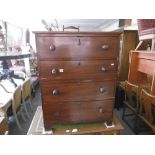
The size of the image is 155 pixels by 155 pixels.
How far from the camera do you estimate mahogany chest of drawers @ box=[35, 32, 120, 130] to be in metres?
0.99

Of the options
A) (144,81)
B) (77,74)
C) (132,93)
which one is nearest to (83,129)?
(77,74)

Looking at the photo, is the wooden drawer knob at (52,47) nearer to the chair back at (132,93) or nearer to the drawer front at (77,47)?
the drawer front at (77,47)

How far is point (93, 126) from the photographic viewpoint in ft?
4.13

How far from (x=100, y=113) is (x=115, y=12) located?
2.85 feet

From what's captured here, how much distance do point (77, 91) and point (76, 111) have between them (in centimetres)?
17

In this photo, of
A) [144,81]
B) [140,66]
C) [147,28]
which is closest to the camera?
[147,28]

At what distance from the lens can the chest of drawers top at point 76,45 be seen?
0.96 m

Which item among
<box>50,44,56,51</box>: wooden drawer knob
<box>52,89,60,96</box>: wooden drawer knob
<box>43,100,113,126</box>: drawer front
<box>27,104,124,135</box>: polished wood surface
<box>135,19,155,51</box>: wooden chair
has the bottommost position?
<box>27,104,124,135</box>: polished wood surface

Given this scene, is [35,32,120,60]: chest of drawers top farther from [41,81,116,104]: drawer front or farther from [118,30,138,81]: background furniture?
[118,30,138,81]: background furniture

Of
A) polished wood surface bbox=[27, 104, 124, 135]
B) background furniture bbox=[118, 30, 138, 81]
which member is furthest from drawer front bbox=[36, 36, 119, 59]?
background furniture bbox=[118, 30, 138, 81]

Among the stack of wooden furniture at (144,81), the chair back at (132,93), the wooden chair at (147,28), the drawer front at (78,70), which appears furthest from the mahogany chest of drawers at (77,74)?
the chair back at (132,93)

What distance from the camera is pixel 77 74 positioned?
1.06 metres

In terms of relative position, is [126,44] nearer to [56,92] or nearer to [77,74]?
[77,74]

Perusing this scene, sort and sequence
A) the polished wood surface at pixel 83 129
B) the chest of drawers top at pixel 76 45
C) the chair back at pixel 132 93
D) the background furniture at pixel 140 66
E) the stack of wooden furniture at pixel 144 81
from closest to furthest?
the chest of drawers top at pixel 76 45 → the polished wood surface at pixel 83 129 → the stack of wooden furniture at pixel 144 81 → the background furniture at pixel 140 66 → the chair back at pixel 132 93
